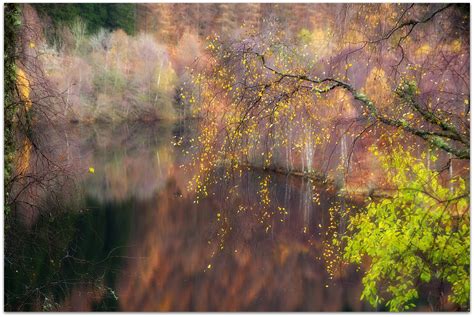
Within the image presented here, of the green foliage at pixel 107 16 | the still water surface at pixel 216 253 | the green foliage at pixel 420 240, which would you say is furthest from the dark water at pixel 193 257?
the green foliage at pixel 107 16

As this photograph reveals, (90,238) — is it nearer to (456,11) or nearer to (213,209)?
(213,209)

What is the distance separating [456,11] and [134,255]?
1070 cm

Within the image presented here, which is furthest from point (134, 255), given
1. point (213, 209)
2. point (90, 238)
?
point (213, 209)

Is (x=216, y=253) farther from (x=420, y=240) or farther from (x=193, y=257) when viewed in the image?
(x=420, y=240)

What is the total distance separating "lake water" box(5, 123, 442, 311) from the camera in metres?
9.80

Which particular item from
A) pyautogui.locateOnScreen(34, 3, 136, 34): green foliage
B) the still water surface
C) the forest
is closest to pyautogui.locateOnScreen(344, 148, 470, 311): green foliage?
the forest

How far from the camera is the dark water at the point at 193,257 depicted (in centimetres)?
983

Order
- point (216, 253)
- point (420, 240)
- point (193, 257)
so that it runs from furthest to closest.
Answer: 1. point (193, 257)
2. point (216, 253)
3. point (420, 240)

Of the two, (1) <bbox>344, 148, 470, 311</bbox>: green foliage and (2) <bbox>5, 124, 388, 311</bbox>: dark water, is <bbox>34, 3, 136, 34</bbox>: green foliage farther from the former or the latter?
(1) <bbox>344, 148, 470, 311</bbox>: green foliage

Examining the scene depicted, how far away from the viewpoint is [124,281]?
1131 centimetres

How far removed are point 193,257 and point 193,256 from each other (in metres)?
0.06

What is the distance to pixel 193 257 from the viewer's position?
13.1 meters

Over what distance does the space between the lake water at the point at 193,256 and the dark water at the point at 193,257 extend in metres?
0.03

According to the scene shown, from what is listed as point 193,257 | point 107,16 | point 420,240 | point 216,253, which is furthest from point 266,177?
point 107,16
